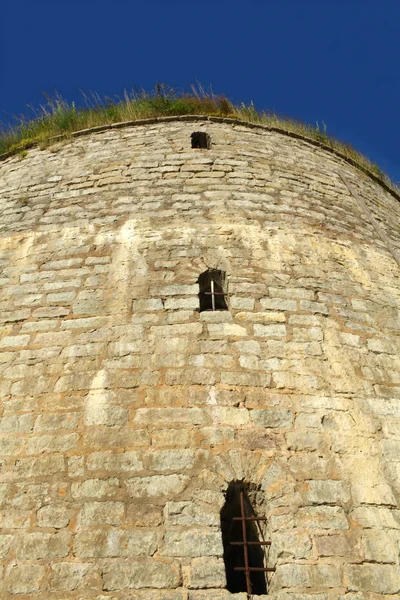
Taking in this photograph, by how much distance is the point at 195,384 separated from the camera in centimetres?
332

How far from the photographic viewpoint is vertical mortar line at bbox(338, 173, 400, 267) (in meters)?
4.89

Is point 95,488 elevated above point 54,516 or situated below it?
above

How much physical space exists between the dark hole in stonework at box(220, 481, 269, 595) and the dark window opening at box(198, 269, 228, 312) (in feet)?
4.65

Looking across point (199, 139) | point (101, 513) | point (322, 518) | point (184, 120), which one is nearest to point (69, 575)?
point (101, 513)

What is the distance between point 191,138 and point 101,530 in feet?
13.2

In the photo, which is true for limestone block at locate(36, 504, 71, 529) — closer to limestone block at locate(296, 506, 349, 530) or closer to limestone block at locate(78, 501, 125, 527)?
limestone block at locate(78, 501, 125, 527)

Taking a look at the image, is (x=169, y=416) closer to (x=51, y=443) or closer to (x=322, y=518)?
(x=51, y=443)

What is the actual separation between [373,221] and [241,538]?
3484 mm

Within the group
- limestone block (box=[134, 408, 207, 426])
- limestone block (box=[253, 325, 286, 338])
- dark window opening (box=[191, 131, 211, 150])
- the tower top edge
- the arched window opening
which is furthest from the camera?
the tower top edge

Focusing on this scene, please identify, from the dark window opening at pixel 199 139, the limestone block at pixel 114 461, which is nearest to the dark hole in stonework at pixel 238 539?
the limestone block at pixel 114 461

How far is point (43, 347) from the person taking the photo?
11.9 ft

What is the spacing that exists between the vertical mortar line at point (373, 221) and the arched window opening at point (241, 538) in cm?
290

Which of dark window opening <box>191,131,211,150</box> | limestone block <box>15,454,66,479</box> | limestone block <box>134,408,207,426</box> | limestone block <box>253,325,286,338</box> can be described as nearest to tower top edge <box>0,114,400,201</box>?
dark window opening <box>191,131,211,150</box>

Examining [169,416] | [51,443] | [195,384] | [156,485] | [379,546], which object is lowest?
[379,546]
